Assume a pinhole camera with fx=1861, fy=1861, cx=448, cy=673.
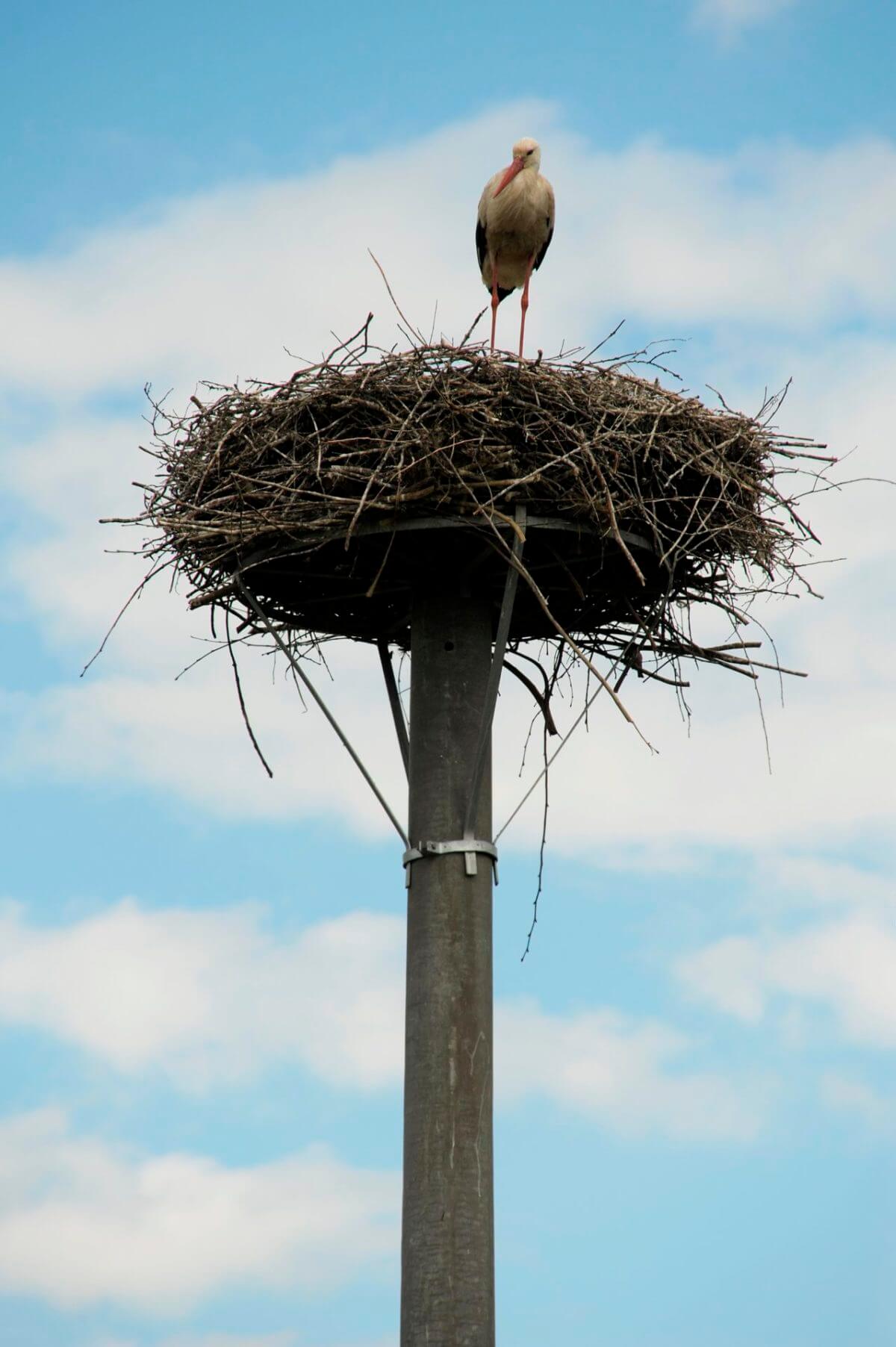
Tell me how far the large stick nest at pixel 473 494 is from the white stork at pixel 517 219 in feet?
10.1

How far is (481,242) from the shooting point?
12906 mm

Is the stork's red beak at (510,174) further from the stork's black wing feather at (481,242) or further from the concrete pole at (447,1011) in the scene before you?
the concrete pole at (447,1011)

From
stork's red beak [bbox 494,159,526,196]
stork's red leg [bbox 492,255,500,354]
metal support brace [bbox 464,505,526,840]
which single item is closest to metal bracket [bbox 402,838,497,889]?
metal support brace [bbox 464,505,526,840]

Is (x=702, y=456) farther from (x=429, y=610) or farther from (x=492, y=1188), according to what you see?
(x=492, y=1188)

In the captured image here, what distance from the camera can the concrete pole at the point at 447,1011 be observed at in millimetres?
8500

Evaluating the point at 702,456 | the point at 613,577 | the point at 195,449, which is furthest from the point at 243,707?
the point at 702,456

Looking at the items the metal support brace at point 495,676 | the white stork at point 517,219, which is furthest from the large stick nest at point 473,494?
the white stork at point 517,219

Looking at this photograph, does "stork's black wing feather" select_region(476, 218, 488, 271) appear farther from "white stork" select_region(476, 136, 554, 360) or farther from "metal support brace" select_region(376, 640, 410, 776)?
"metal support brace" select_region(376, 640, 410, 776)

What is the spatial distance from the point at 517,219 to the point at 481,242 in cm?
50

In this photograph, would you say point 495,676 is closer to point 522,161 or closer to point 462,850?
point 462,850

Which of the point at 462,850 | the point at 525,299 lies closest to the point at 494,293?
the point at 525,299

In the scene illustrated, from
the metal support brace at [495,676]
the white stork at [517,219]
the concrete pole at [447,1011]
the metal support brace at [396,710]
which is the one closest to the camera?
the concrete pole at [447,1011]

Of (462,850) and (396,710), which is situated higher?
(396,710)

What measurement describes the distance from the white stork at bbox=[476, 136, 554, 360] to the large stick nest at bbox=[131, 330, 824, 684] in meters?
3.07
